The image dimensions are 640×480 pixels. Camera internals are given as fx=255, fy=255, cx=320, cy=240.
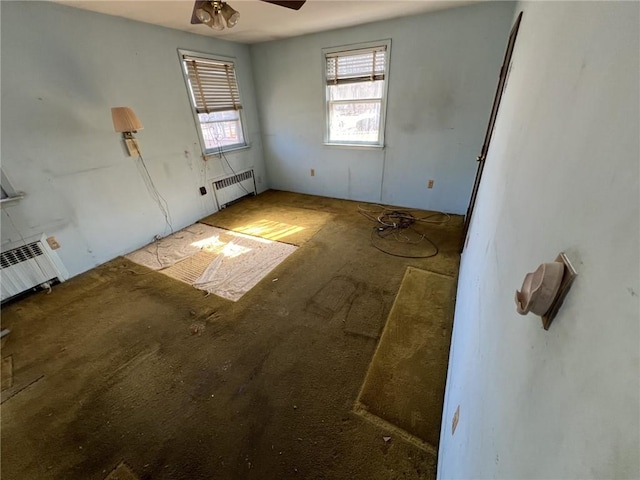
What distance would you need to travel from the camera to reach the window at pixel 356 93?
3.34 meters

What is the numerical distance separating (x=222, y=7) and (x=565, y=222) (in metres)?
2.42

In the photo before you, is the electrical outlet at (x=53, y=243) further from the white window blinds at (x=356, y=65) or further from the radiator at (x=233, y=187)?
the white window blinds at (x=356, y=65)

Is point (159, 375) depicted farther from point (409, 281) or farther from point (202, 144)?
point (202, 144)

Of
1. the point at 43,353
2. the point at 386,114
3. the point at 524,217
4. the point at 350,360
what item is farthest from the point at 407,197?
the point at 43,353

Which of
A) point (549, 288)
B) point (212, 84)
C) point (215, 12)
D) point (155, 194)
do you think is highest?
point (215, 12)

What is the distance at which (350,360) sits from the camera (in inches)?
66.6

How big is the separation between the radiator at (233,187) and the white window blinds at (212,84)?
1.00 meters

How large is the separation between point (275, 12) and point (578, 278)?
3349 mm

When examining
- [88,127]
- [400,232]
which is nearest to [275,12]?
[88,127]

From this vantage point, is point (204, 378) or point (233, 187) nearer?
point (204, 378)

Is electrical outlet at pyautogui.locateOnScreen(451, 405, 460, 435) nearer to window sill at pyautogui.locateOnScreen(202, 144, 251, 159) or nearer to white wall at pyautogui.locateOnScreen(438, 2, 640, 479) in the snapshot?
white wall at pyautogui.locateOnScreen(438, 2, 640, 479)

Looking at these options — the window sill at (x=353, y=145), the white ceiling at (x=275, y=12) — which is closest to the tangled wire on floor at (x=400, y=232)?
the window sill at (x=353, y=145)

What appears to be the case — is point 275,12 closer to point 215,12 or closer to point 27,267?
point 215,12

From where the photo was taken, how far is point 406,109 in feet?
11.1
